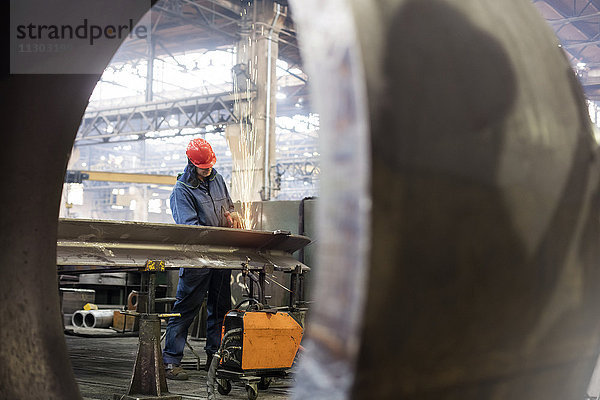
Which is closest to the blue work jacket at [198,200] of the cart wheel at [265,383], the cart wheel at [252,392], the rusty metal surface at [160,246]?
the rusty metal surface at [160,246]

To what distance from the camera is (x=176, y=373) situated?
176 inches

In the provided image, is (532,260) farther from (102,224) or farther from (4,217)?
(102,224)

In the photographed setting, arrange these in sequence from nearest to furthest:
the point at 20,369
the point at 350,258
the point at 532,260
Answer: the point at 350,258, the point at 532,260, the point at 20,369

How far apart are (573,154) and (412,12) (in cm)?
28

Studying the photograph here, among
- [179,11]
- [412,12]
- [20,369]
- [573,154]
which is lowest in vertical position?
[20,369]

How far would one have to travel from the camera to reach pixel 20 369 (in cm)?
136

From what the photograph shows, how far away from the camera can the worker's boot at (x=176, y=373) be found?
14.6ft

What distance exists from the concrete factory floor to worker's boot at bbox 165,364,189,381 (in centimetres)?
5

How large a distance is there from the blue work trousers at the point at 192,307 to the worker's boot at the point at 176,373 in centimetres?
4

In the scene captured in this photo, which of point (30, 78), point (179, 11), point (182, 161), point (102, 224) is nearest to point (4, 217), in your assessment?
point (30, 78)

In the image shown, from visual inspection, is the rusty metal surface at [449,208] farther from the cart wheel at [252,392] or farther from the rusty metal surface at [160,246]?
the cart wheel at [252,392]

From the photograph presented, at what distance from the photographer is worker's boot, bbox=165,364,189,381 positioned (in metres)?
4.45

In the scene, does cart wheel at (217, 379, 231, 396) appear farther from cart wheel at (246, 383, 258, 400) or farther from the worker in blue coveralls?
the worker in blue coveralls

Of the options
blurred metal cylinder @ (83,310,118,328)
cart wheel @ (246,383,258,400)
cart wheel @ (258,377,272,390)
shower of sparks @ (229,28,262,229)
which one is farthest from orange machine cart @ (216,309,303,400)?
shower of sparks @ (229,28,262,229)
